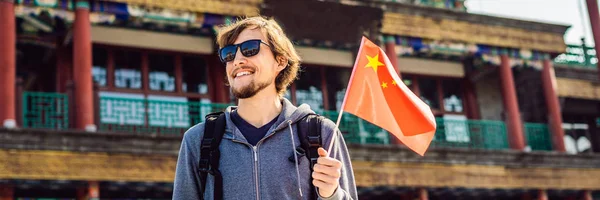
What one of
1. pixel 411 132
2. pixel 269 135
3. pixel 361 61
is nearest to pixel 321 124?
pixel 269 135

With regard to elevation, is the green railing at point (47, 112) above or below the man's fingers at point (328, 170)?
above

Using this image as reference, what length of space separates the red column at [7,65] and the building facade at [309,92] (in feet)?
0.07

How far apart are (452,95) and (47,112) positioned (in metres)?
10.0

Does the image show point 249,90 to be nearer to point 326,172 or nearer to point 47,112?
point 326,172

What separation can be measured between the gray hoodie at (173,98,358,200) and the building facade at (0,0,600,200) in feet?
32.1

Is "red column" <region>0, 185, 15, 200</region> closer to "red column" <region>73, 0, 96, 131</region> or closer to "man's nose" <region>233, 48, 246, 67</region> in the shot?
"red column" <region>73, 0, 96, 131</region>

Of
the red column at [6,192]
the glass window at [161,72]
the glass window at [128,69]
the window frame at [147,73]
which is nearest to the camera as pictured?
the red column at [6,192]

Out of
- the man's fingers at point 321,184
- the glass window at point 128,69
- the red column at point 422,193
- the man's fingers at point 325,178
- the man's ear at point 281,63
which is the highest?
the glass window at point 128,69

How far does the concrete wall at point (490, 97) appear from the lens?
2005cm

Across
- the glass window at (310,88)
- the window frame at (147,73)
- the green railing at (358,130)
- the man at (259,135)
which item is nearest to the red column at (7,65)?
the window frame at (147,73)

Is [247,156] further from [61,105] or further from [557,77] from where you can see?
[557,77]

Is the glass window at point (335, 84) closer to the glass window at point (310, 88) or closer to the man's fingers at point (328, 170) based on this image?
the glass window at point (310, 88)

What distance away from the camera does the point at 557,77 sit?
66.6ft

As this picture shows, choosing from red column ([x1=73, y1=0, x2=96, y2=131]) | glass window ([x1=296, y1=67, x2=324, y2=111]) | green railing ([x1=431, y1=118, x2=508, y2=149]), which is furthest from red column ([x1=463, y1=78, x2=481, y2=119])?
red column ([x1=73, y1=0, x2=96, y2=131])
